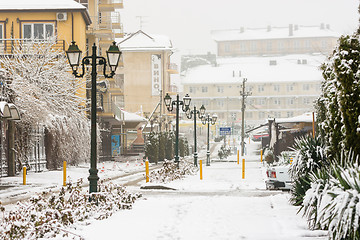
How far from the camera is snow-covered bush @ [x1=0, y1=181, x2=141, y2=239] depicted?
9.70 metres

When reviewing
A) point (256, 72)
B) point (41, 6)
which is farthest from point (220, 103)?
point (41, 6)

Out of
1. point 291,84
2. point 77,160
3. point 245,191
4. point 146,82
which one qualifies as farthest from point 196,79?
point 245,191

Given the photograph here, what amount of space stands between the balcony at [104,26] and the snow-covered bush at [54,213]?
3524 cm

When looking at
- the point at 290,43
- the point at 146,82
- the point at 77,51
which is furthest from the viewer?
the point at 290,43

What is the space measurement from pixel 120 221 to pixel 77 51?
511 cm

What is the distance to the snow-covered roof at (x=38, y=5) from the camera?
4141 centimetres

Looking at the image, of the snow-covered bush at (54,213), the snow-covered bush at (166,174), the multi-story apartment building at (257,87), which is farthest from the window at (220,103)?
the snow-covered bush at (54,213)

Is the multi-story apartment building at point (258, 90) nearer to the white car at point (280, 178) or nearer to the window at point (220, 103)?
the window at point (220, 103)

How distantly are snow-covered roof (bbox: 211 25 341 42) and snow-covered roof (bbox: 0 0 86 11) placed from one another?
9996 centimetres

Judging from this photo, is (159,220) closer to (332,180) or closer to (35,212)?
(35,212)

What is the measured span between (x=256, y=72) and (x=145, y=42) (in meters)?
36.3

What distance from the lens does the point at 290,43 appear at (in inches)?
5448

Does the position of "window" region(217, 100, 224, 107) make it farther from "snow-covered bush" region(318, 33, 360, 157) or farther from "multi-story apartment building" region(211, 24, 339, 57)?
"snow-covered bush" region(318, 33, 360, 157)

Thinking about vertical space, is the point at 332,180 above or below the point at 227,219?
above
